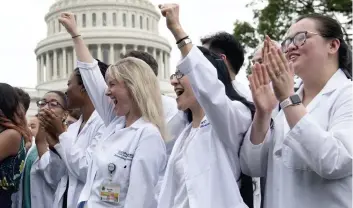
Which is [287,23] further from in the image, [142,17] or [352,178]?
[142,17]

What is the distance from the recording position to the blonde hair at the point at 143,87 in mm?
5000

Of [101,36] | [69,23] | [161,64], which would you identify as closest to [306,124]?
[69,23]

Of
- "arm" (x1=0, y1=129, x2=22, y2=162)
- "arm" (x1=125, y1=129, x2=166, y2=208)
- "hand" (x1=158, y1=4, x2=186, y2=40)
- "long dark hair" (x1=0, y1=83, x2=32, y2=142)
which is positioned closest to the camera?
"hand" (x1=158, y1=4, x2=186, y2=40)

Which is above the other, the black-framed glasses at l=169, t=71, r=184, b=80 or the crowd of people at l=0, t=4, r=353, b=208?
the black-framed glasses at l=169, t=71, r=184, b=80

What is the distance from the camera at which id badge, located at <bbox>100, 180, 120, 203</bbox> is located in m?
4.67

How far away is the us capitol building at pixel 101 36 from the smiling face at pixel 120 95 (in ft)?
236

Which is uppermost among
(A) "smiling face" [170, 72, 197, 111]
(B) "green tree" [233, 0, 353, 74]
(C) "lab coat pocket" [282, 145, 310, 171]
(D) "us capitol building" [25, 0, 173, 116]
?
(D) "us capitol building" [25, 0, 173, 116]

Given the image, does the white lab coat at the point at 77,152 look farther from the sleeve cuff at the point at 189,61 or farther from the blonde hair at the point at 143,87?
the sleeve cuff at the point at 189,61

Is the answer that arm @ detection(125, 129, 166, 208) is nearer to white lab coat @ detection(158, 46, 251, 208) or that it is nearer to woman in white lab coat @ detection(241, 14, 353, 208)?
white lab coat @ detection(158, 46, 251, 208)

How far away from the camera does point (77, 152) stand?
5.81m

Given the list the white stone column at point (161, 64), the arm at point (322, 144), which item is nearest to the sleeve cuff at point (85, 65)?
the arm at point (322, 144)

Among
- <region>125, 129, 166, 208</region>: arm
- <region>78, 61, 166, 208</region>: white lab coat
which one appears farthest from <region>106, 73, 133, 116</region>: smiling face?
<region>125, 129, 166, 208</region>: arm

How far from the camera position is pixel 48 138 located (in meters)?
6.20

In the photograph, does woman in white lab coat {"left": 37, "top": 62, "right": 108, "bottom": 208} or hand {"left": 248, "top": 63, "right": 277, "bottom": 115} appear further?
woman in white lab coat {"left": 37, "top": 62, "right": 108, "bottom": 208}
